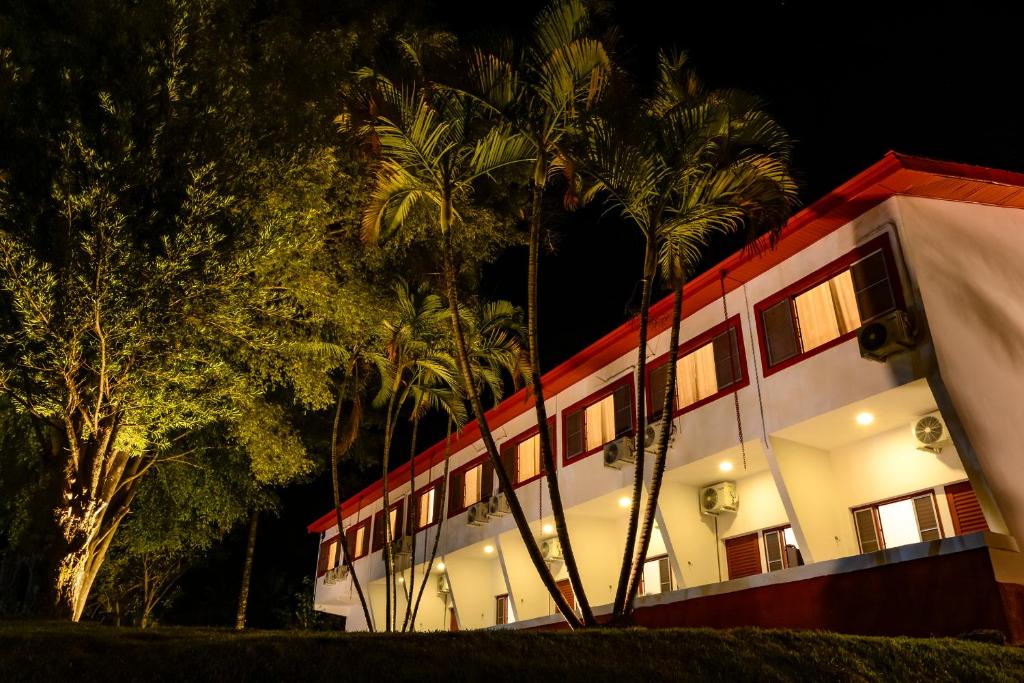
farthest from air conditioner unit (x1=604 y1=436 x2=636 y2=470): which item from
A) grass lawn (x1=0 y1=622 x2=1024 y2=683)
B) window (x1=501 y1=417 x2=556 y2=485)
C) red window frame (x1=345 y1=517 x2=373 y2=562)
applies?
red window frame (x1=345 y1=517 x2=373 y2=562)

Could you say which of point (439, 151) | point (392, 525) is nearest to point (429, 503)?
point (392, 525)

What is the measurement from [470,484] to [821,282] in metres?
13.4

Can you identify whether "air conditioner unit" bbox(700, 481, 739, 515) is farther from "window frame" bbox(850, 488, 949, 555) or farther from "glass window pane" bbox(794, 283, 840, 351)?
"glass window pane" bbox(794, 283, 840, 351)

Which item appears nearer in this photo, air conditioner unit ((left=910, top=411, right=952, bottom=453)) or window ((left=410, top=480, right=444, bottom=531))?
air conditioner unit ((left=910, top=411, right=952, bottom=453))

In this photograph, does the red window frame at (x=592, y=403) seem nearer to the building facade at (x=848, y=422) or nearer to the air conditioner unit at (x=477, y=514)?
the building facade at (x=848, y=422)

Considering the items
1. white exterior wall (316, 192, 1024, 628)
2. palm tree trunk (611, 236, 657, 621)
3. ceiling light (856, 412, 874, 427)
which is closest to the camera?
palm tree trunk (611, 236, 657, 621)

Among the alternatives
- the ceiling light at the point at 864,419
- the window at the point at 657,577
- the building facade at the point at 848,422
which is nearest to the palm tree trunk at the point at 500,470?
the building facade at the point at 848,422

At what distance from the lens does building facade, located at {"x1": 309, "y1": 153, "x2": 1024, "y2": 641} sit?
35.8 ft

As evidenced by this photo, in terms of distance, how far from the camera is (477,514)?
872 inches

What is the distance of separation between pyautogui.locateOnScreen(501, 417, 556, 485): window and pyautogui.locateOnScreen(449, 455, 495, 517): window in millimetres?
948

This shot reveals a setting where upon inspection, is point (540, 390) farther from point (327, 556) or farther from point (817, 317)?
point (327, 556)

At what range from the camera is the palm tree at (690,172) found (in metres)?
11.0

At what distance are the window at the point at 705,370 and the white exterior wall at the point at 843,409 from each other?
0.22m

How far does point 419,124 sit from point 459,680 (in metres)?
7.42
